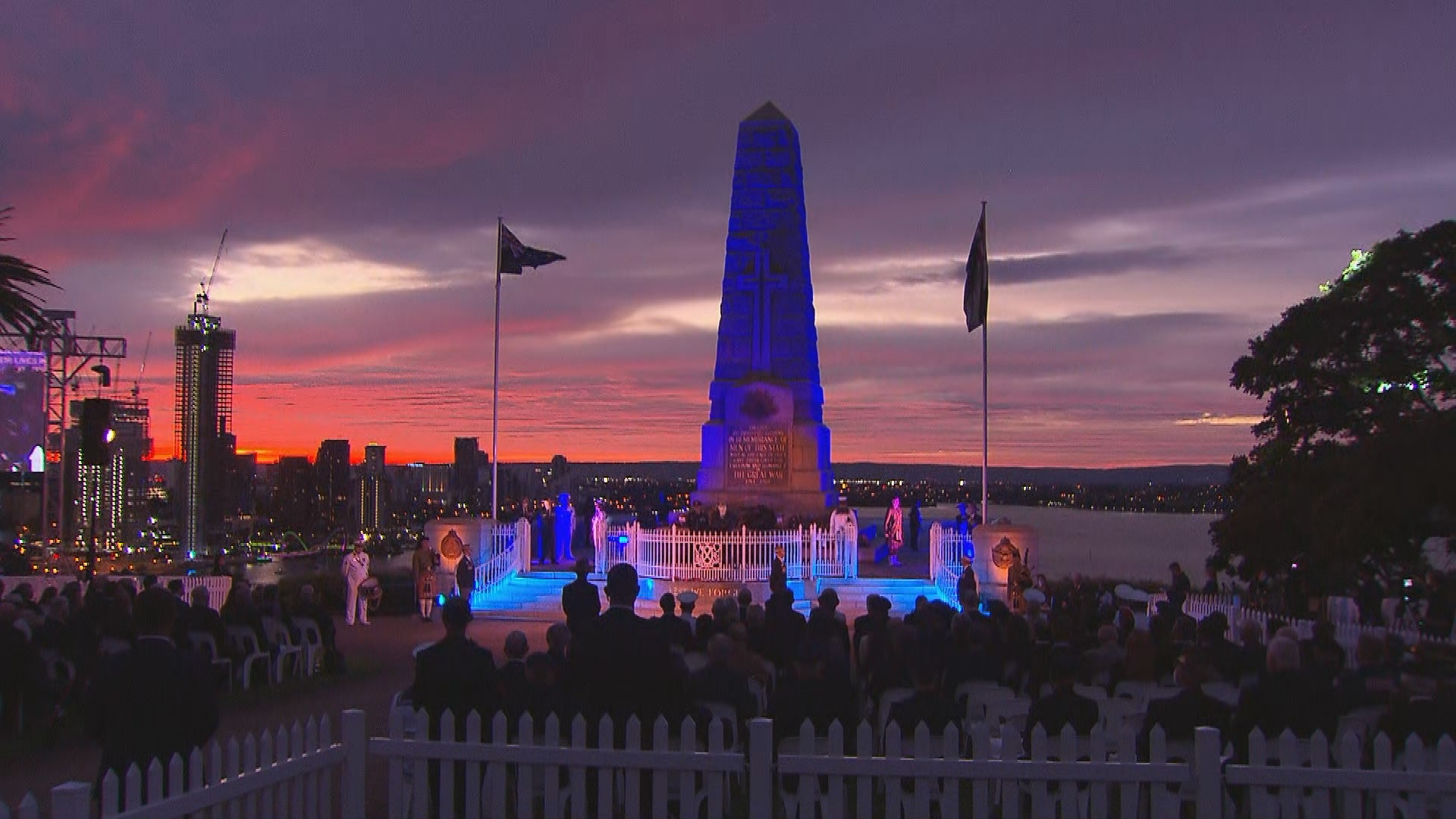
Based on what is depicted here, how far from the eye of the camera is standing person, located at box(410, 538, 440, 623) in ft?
71.6

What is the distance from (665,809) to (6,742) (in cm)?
737

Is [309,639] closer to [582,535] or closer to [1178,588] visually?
[1178,588]

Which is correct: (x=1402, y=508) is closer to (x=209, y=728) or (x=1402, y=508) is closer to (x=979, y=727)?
(x=979, y=727)

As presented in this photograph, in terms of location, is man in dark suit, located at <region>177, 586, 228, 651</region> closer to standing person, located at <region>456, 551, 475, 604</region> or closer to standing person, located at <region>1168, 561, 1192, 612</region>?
standing person, located at <region>456, 551, 475, 604</region>

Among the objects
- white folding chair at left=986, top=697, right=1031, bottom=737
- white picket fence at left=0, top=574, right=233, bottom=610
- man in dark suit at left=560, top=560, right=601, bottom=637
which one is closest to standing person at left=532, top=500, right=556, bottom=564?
white picket fence at left=0, top=574, right=233, bottom=610

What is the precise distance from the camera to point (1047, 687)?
11.1m

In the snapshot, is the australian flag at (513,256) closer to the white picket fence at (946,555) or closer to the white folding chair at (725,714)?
the white picket fence at (946,555)

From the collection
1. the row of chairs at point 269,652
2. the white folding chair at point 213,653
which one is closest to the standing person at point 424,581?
the row of chairs at point 269,652

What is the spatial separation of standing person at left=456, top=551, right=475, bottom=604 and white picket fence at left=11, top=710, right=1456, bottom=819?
15360 mm

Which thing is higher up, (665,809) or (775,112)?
(775,112)

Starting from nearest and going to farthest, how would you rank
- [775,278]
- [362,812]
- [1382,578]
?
1. [362,812]
2. [1382,578]
3. [775,278]

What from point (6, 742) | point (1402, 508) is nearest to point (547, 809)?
point (6, 742)

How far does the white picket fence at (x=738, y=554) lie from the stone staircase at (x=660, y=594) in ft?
0.96

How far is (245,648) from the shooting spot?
13836 mm
